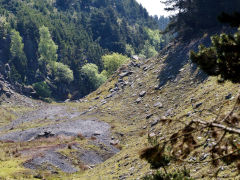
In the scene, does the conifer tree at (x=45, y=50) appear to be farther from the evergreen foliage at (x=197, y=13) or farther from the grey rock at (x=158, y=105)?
the grey rock at (x=158, y=105)

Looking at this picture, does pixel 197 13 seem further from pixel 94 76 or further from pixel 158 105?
Result: pixel 94 76

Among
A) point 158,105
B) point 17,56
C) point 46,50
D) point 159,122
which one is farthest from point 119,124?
point 46,50

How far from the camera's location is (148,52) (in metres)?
169

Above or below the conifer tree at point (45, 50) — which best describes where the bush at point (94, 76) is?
below

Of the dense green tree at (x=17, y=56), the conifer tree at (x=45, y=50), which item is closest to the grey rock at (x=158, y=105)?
the dense green tree at (x=17, y=56)

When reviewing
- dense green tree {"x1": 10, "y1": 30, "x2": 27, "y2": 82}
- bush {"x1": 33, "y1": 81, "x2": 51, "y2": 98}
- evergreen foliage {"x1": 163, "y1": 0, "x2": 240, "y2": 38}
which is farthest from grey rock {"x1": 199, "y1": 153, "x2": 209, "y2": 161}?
dense green tree {"x1": 10, "y1": 30, "x2": 27, "y2": 82}

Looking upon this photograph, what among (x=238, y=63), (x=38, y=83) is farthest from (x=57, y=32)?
(x=238, y=63)

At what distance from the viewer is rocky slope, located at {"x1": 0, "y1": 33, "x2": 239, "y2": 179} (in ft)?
89.6

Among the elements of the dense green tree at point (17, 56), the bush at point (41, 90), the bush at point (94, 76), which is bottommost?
the bush at point (41, 90)

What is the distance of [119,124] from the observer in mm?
45156

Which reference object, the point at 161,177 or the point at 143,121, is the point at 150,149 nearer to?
the point at 161,177

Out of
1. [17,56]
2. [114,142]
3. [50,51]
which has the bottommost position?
[114,142]

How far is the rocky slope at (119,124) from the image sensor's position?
2731 centimetres

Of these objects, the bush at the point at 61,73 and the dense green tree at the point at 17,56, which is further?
the bush at the point at 61,73
